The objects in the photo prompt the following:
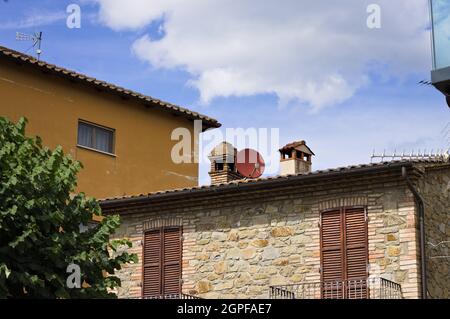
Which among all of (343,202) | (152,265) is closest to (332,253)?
(343,202)

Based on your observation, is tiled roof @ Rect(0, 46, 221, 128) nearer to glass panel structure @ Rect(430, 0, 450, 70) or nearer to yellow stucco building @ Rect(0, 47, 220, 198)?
yellow stucco building @ Rect(0, 47, 220, 198)

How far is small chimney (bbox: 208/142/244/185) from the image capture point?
24.6 metres

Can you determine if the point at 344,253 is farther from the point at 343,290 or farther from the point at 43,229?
Answer: the point at 43,229

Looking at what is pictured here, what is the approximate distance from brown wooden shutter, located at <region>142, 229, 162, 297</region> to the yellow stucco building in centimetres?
420

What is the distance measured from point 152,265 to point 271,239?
2883 mm

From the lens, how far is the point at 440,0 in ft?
49.4

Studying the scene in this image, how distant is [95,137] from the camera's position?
88.4 ft

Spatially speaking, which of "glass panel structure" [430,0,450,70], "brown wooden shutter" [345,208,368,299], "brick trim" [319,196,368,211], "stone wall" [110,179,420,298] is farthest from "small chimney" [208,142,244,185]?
"glass panel structure" [430,0,450,70]

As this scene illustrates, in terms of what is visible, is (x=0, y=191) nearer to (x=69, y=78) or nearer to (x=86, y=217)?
(x=86, y=217)

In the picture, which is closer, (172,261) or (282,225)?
(282,225)

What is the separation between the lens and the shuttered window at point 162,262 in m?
21.9
